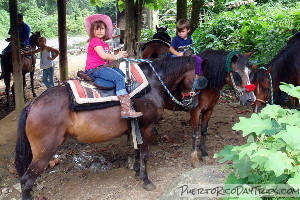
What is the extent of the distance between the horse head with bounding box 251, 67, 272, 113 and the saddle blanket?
2174 millimetres

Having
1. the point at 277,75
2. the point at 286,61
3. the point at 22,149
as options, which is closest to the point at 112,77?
the point at 22,149

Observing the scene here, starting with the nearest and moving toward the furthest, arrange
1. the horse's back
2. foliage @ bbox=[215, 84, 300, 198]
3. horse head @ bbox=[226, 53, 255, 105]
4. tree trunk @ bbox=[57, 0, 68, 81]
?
foliage @ bbox=[215, 84, 300, 198] < the horse's back < horse head @ bbox=[226, 53, 255, 105] < tree trunk @ bbox=[57, 0, 68, 81]

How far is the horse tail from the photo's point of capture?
3.67 m

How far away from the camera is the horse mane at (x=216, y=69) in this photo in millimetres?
4402

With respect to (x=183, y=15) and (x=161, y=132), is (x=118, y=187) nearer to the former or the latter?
(x=161, y=132)

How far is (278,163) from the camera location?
5.52ft

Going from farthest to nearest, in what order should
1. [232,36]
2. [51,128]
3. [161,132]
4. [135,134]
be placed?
Answer: [232,36]
[161,132]
[135,134]
[51,128]

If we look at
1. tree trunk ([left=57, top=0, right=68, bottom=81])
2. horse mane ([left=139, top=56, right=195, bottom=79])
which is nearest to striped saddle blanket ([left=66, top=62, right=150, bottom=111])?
horse mane ([left=139, top=56, right=195, bottom=79])

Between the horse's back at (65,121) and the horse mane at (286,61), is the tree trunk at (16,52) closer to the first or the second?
the horse's back at (65,121)

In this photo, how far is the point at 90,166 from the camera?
511 cm

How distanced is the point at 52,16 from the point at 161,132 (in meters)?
29.0

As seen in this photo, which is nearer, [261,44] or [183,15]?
[183,15]

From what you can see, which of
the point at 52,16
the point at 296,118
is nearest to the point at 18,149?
the point at 296,118

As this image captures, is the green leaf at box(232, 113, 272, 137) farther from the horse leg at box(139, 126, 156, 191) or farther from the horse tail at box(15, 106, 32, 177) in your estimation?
the horse tail at box(15, 106, 32, 177)
